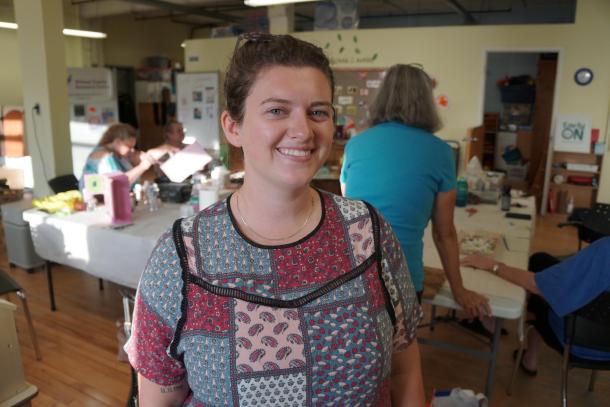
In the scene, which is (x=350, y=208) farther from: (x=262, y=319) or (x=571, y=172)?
(x=571, y=172)

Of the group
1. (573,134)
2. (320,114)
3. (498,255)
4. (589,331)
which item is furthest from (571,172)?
(320,114)

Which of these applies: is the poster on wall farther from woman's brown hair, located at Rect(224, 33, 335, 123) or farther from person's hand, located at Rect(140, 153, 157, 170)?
woman's brown hair, located at Rect(224, 33, 335, 123)

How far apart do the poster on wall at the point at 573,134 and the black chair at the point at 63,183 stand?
579 centimetres

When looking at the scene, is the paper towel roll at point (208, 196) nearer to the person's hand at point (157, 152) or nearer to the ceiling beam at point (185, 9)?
the person's hand at point (157, 152)

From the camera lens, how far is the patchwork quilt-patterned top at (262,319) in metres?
0.90

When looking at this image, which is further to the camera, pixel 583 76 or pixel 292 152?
pixel 583 76

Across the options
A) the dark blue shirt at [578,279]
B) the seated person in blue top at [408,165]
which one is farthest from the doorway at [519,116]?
the seated person in blue top at [408,165]

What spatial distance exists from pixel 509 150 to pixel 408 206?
7.18 meters

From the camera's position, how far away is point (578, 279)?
6.39ft

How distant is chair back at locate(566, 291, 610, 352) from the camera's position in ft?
6.28

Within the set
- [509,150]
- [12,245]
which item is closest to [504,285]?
[12,245]

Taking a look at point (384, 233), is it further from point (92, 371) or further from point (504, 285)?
point (92, 371)

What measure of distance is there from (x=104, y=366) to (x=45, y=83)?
2.87 m

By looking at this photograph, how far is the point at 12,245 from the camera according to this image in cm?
420
